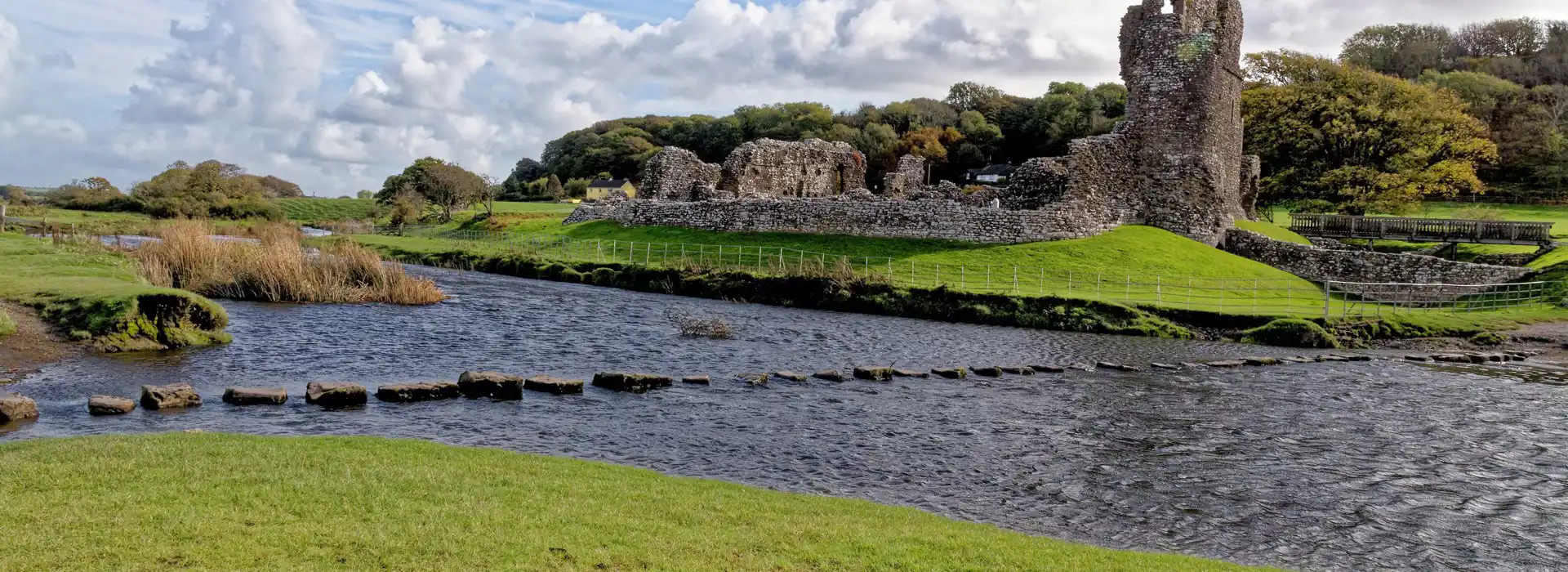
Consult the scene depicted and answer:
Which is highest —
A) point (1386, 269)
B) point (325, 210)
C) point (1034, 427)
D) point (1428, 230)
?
point (325, 210)

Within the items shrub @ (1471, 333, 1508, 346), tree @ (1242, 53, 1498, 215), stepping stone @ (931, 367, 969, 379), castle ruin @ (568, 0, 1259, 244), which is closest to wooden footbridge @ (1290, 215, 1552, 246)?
castle ruin @ (568, 0, 1259, 244)

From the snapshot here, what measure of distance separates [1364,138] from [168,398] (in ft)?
195

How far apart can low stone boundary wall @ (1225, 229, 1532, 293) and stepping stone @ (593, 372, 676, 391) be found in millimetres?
24608

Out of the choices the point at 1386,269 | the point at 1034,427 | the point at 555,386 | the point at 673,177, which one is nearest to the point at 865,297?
the point at 555,386

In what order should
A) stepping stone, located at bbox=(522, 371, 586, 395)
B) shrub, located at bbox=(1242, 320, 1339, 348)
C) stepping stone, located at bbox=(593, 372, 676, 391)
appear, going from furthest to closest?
shrub, located at bbox=(1242, 320, 1339, 348) < stepping stone, located at bbox=(593, 372, 676, 391) < stepping stone, located at bbox=(522, 371, 586, 395)

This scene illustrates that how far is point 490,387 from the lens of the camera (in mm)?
16500

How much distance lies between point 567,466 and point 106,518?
15.0ft

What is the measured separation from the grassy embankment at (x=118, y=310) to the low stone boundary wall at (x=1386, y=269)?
32.1 m

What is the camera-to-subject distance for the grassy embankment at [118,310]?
19281mm

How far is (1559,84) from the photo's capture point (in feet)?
260

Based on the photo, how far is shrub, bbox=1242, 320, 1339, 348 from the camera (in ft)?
83.2

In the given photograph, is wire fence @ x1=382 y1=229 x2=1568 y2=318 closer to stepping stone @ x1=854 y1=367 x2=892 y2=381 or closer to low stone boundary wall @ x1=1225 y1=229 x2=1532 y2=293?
low stone boundary wall @ x1=1225 y1=229 x2=1532 y2=293

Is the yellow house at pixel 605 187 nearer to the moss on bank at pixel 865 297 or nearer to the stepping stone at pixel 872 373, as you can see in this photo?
the moss on bank at pixel 865 297

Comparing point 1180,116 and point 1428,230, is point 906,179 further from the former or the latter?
point 1428,230
